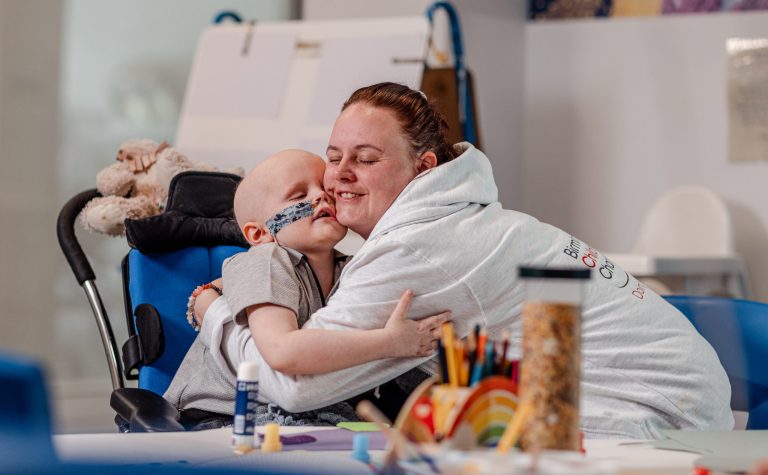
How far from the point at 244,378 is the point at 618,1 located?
423cm

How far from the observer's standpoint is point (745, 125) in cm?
449

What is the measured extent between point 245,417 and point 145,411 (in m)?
0.33

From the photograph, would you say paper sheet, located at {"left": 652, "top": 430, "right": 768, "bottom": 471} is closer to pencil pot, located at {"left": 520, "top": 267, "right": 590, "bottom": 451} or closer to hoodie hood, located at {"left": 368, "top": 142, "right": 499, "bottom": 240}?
pencil pot, located at {"left": 520, "top": 267, "right": 590, "bottom": 451}

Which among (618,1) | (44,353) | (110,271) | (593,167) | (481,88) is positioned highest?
(618,1)

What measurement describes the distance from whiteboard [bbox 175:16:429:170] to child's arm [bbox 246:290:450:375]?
2156 mm

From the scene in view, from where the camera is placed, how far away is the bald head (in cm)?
176

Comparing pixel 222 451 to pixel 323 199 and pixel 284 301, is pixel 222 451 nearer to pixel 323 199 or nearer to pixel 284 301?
pixel 284 301

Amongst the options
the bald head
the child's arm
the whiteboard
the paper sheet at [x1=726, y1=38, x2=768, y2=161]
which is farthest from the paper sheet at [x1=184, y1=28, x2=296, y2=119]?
the child's arm

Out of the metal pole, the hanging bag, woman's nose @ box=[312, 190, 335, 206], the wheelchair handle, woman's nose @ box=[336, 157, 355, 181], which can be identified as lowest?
the metal pole

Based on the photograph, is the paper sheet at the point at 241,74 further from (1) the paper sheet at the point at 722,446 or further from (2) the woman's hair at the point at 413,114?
(1) the paper sheet at the point at 722,446

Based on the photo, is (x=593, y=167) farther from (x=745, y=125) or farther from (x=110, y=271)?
(x=110, y=271)

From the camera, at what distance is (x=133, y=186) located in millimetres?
2289

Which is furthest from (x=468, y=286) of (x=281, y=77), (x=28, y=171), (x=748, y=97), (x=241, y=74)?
(x=748, y=97)

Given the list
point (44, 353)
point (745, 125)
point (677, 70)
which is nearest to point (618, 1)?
point (677, 70)
